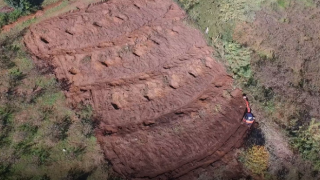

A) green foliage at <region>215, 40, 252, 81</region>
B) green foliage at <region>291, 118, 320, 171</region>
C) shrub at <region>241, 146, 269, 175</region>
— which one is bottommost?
shrub at <region>241, 146, 269, 175</region>

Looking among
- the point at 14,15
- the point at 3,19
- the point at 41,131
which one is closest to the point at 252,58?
the point at 41,131

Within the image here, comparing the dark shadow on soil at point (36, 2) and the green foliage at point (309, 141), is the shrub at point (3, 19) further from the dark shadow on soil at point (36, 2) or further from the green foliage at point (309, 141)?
the green foliage at point (309, 141)

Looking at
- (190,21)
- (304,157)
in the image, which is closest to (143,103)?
(190,21)

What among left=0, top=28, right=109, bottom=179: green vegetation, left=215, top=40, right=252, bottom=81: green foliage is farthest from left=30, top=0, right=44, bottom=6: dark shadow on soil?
left=215, top=40, right=252, bottom=81: green foliage

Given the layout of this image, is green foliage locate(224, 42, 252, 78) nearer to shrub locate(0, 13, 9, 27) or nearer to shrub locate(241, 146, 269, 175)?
shrub locate(241, 146, 269, 175)

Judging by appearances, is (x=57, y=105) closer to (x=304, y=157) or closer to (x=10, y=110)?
(x=10, y=110)

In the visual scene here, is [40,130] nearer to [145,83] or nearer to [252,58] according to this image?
[145,83]

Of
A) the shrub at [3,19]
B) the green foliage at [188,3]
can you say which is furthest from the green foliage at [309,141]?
the shrub at [3,19]
